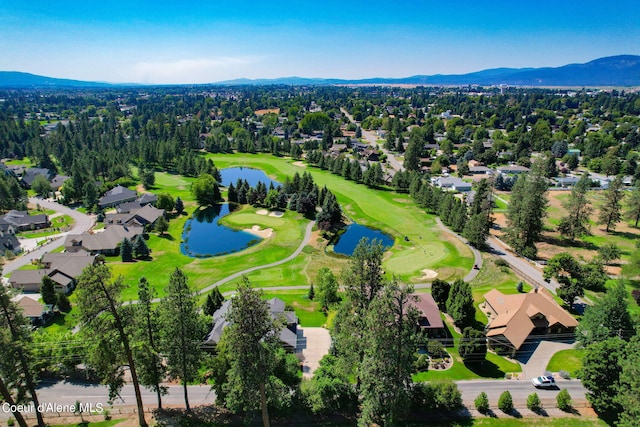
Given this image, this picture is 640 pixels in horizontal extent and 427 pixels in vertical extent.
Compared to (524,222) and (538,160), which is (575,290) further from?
(538,160)

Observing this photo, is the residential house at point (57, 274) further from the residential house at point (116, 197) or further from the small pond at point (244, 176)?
the small pond at point (244, 176)

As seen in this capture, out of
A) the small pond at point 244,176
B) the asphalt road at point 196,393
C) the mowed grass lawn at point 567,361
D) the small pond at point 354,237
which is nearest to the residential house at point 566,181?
the small pond at point 354,237

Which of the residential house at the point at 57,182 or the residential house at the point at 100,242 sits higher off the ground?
the residential house at the point at 57,182

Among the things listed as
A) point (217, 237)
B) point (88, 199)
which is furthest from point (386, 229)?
point (88, 199)

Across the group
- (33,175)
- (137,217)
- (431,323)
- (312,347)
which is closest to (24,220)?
(137,217)

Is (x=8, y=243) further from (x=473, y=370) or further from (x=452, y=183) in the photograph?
(x=452, y=183)
